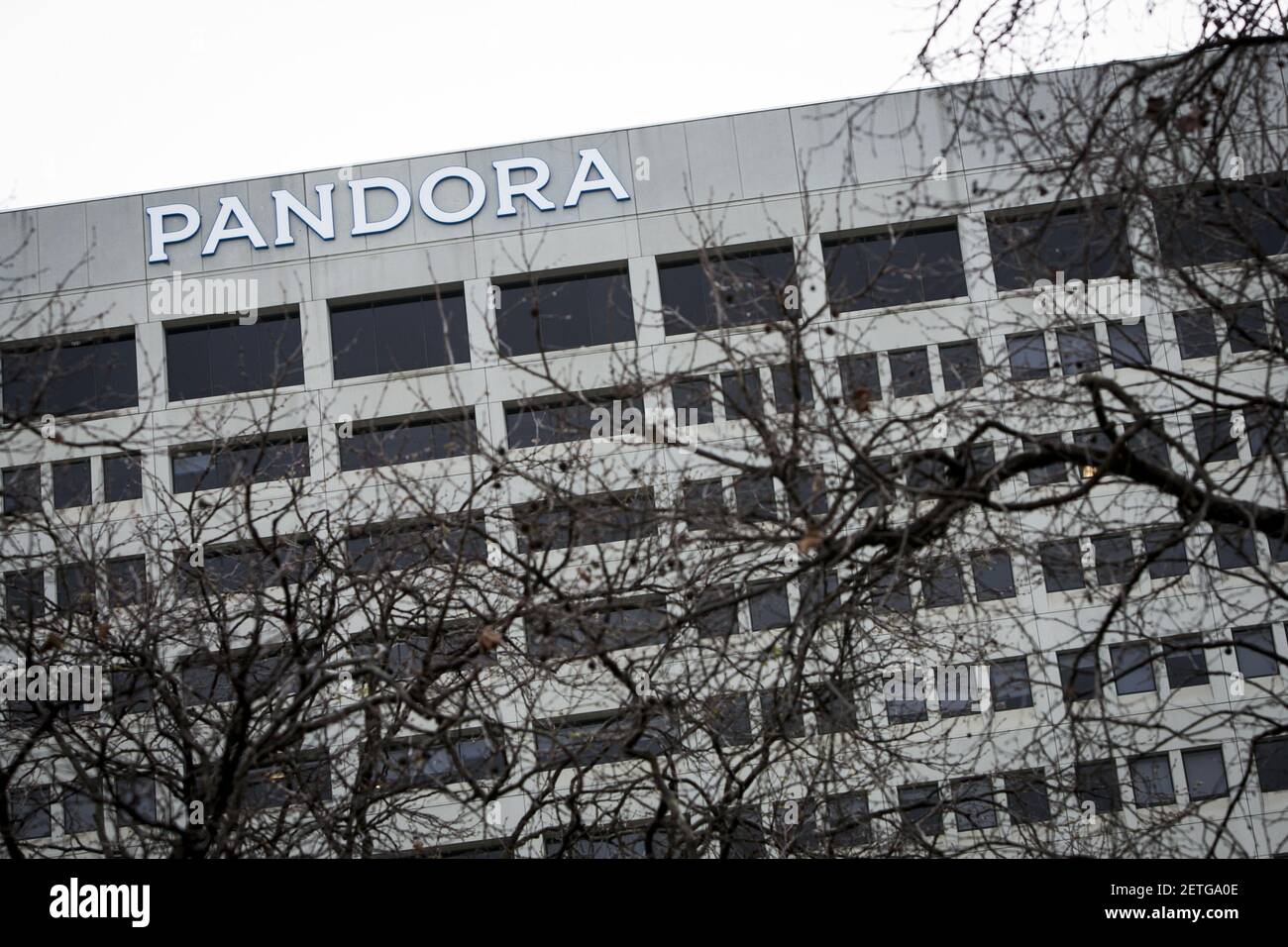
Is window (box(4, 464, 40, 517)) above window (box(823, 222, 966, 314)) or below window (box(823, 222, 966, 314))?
below

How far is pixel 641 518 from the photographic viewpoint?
7.50 metres

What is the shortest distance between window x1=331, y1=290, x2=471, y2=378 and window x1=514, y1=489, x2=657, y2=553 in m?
28.7

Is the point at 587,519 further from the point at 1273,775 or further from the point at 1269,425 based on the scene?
the point at 1273,775

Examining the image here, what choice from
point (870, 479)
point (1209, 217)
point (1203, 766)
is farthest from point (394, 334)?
point (870, 479)

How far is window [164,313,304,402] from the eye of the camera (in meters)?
36.5

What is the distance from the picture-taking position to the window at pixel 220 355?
3647 centimetres

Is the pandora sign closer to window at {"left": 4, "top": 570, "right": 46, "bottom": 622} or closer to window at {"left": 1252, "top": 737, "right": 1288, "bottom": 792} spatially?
window at {"left": 1252, "top": 737, "right": 1288, "bottom": 792}

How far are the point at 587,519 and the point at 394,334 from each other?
3089 centimetres

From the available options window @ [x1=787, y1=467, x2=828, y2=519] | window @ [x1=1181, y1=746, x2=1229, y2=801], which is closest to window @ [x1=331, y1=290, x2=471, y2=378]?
window @ [x1=1181, y1=746, x2=1229, y2=801]

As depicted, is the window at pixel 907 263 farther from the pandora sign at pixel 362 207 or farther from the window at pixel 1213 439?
the window at pixel 1213 439

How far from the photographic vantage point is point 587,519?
7348mm
